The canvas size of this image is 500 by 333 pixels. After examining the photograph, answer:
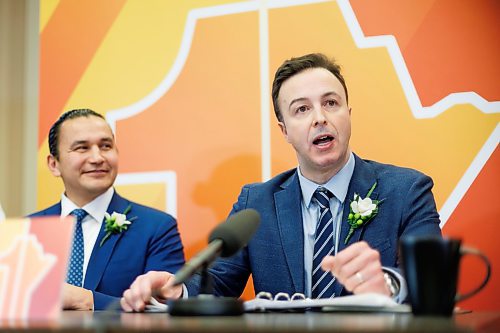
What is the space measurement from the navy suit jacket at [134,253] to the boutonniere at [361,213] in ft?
3.08

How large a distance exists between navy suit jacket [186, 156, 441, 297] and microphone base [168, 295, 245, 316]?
914mm

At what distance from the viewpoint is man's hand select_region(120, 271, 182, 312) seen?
1450 millimetres

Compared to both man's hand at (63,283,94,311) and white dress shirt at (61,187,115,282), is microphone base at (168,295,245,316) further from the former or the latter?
white dress shirt at (61,187,115,282)

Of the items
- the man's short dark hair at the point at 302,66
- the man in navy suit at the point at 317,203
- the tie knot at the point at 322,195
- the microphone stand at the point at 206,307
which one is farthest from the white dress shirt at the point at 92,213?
the microphone stand at the point at 206,307

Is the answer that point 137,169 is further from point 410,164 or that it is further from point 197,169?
point 410,164

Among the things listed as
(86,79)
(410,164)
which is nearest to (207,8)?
(86,79)

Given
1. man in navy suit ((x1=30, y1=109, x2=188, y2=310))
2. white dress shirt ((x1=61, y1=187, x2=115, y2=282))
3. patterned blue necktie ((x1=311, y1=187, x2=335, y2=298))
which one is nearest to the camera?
patterned blue necktie ((x1=311, y1=187, x2=335, y2=298))

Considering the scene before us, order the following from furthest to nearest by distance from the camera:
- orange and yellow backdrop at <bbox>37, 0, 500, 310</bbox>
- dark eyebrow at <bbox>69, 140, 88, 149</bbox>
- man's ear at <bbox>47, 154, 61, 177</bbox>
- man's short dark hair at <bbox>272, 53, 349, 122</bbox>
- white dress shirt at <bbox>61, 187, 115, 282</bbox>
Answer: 1. man's ear at <bbox>47, 154, 61, 177</bbox>
2. dark eyebrow at <bbox>69, 140, 88, 149</bbox>
3. white dress shirt at <bbox>61, 187, 115, 282</bbox>
4. orange and yellow backdrop at <bbox>37, 0, 500, 310</bbox>
5. man's short dark hair at <bbox>272, 53, 349, 122</bbox>

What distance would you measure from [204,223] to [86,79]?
0.94 metres

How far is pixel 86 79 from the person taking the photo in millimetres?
3178

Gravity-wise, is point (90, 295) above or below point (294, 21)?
below

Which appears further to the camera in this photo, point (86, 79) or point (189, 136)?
point (86, 79)

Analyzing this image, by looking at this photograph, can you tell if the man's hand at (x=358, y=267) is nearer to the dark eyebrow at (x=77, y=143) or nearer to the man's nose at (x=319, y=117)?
the man's nose at (x=319, y=117)

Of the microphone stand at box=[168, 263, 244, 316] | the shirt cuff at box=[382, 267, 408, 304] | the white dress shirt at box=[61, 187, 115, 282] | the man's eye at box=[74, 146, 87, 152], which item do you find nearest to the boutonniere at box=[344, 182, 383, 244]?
the shirt cuff at box=[382, 267, 408, 304]
